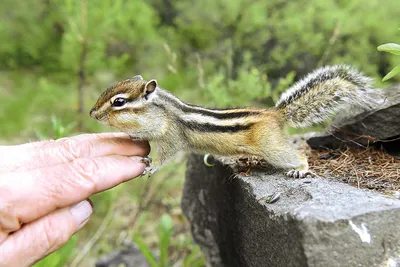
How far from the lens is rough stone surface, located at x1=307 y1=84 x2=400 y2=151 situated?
2.17 meters

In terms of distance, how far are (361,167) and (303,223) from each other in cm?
88

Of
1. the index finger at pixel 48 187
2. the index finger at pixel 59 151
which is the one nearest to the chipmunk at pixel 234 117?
the index finger at pixel 59 151

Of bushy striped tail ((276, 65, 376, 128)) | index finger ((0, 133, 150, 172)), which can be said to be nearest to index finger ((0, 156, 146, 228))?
index finger ((0, 133, 150, 172))

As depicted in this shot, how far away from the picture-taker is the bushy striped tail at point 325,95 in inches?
86.6

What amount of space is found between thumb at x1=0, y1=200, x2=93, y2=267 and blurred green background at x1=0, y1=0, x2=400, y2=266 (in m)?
1.25

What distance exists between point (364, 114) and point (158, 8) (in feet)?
16.8

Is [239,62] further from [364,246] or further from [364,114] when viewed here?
[364,246]

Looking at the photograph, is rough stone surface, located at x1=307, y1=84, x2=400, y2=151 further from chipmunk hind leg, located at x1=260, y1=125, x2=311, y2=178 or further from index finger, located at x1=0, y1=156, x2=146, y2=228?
index finger, located at x1=0, y1=156, x2=146, y2=228

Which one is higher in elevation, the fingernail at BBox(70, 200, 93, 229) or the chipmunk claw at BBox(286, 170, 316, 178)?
the fingernail at BBox(70, 200, 93, 229)

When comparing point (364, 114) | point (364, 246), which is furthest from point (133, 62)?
point (364, 246)

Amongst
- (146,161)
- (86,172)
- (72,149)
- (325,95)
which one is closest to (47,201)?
(86,172)

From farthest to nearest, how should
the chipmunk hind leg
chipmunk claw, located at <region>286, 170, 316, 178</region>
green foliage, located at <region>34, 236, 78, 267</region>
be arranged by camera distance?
green foliage, located at <region>34, 236, 78, 267</region> → the chipmunk hind leg → chipmunk claw, located at <region>286, 170, 316, 178</region>

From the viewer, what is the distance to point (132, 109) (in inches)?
89.3

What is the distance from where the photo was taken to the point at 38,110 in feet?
17.1
